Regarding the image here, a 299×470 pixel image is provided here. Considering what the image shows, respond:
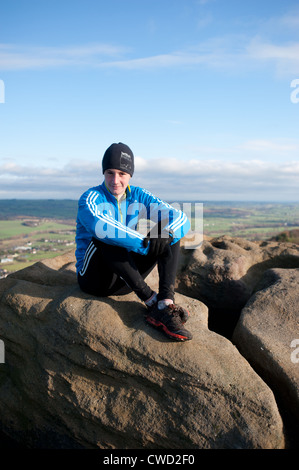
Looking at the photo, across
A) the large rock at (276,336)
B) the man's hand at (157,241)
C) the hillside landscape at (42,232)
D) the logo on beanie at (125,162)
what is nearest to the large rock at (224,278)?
the large rock at (276,336)

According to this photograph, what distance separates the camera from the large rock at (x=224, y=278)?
24.5 feet

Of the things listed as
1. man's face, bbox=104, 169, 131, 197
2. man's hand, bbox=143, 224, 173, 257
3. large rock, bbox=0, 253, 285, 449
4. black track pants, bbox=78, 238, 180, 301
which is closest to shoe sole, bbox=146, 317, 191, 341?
large rock, bbox=0, 253, 285, 449

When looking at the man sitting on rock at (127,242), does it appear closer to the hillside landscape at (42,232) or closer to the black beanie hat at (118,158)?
the black beanie hat at (118,158)

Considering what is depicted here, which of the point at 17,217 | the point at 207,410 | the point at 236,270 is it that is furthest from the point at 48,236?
the point at 207,410

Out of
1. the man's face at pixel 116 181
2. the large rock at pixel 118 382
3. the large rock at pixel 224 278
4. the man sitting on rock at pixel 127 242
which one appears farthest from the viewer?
the large rock at pixel 224 278

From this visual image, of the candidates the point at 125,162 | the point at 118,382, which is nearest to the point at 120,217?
the point at 125,162

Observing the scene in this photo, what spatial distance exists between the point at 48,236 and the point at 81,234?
40.4 m

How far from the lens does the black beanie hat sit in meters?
5.42

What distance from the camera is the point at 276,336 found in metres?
5.18

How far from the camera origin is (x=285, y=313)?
5.67 m

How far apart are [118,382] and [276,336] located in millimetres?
2539

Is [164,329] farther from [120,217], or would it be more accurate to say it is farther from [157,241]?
[120,217]
